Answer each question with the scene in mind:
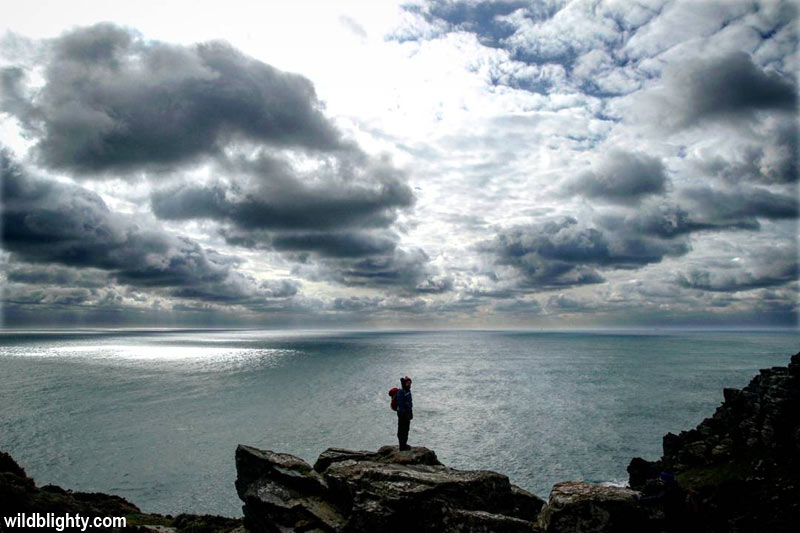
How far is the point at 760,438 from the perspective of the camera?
3331cm

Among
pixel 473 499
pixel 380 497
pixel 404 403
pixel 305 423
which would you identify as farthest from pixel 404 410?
pixel 305 423

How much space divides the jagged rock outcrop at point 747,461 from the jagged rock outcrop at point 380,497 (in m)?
11.4

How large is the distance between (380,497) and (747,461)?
32.0 m

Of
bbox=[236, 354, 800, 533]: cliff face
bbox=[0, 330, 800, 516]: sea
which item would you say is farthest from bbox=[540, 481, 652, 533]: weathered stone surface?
bbox=[0, 330, 800, 516]: sea

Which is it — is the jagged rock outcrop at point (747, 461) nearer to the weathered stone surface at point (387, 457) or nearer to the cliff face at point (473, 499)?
the cliff face at point (473, 499)

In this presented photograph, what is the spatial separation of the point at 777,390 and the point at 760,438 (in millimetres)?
4329

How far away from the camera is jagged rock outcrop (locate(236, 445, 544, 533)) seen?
15719 millimetres

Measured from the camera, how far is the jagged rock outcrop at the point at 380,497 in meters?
15.7

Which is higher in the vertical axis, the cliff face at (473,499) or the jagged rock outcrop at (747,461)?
the cliff face at (473,499)

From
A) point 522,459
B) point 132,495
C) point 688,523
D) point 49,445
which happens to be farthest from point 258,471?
point 49,445

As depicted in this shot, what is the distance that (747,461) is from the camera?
31.8 metres

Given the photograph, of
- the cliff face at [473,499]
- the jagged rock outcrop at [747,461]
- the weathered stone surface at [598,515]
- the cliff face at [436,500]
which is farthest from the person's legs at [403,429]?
the jagged rock outcrop at [747,461]

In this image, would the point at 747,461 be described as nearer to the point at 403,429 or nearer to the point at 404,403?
the point at 403,429

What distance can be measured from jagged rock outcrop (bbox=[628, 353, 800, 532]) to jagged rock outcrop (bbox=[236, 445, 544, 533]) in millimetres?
11432
